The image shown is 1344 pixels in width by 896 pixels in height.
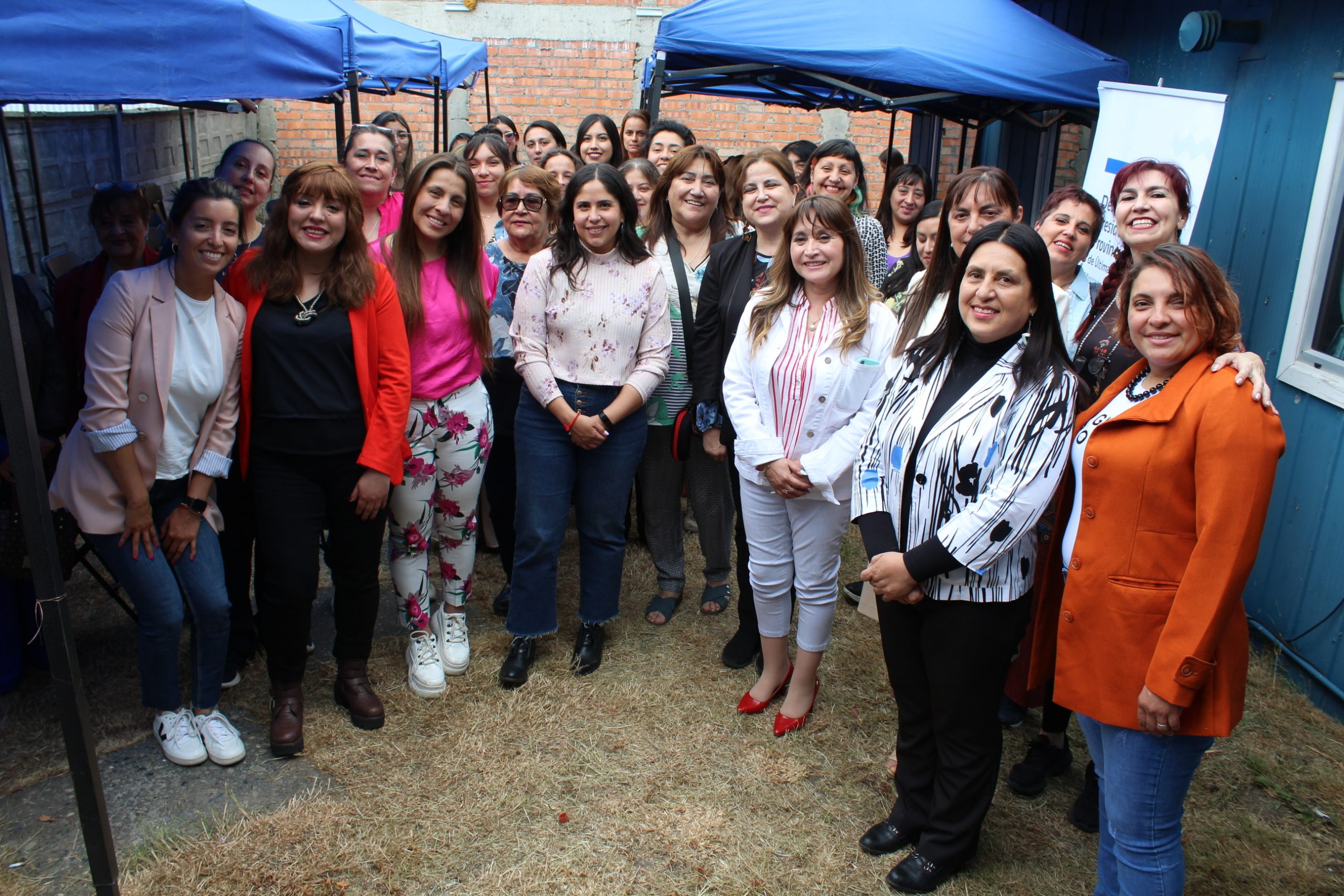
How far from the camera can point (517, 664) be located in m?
3.71

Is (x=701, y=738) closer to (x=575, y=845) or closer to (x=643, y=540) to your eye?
(x=575, y=845)

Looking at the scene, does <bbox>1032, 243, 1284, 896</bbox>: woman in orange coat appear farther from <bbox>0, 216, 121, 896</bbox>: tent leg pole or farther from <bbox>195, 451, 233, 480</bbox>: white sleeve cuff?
<bbox>195, 451, 233, 480</bbox>: white sleeve cuff

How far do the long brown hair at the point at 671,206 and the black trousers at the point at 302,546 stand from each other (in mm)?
1715

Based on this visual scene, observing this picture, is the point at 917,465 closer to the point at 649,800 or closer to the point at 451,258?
the point at 649,800

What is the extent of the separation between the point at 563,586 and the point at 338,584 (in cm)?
146

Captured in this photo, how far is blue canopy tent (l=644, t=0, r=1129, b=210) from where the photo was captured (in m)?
5.47

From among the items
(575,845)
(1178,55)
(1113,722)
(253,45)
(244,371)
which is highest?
(1178,55)

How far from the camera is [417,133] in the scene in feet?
39.3

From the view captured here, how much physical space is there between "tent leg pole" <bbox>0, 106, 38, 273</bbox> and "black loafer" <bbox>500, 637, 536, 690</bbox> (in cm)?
372

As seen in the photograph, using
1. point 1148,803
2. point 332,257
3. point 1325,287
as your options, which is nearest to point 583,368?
point 332,257

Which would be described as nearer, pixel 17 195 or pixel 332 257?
pixel 332 257

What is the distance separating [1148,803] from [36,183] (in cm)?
622

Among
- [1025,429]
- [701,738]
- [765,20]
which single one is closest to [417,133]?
[765,20]

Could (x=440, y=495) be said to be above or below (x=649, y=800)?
above
